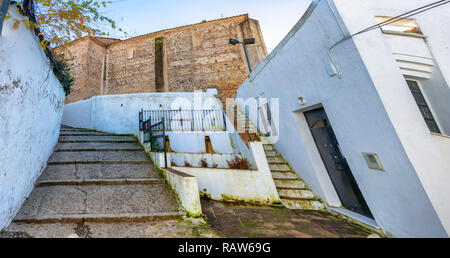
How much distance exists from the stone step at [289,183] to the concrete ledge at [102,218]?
275 cm

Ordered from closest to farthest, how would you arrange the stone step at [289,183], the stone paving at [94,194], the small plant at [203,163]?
1. the stone paving at [94,194]
2. the stone step at [289,183]
3. the small plant at [203,163]

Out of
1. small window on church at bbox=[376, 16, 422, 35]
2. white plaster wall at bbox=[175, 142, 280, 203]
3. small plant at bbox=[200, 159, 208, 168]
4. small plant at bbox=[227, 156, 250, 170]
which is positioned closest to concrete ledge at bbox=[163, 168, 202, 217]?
white plaster wall at bbox=[175, 142, 280, 203]

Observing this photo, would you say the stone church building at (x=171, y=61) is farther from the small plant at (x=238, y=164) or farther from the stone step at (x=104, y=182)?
the stone step at (x=104, y=182)

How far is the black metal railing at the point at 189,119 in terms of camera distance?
787 cm

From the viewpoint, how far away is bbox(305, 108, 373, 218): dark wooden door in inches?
141

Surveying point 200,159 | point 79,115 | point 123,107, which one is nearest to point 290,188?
point 200,159

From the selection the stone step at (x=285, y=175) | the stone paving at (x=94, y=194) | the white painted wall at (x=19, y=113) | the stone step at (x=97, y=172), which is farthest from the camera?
the stone step at (x=285, y=175)

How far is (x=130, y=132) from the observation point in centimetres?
787

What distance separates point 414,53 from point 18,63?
6.24 metres

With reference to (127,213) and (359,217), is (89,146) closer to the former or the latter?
(127,213)

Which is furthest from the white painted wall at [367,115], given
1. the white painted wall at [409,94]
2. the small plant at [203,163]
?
the small plant at [203,163]

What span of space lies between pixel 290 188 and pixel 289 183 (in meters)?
0.19

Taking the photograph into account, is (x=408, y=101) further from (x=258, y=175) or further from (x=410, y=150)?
(x=258, y=175)
